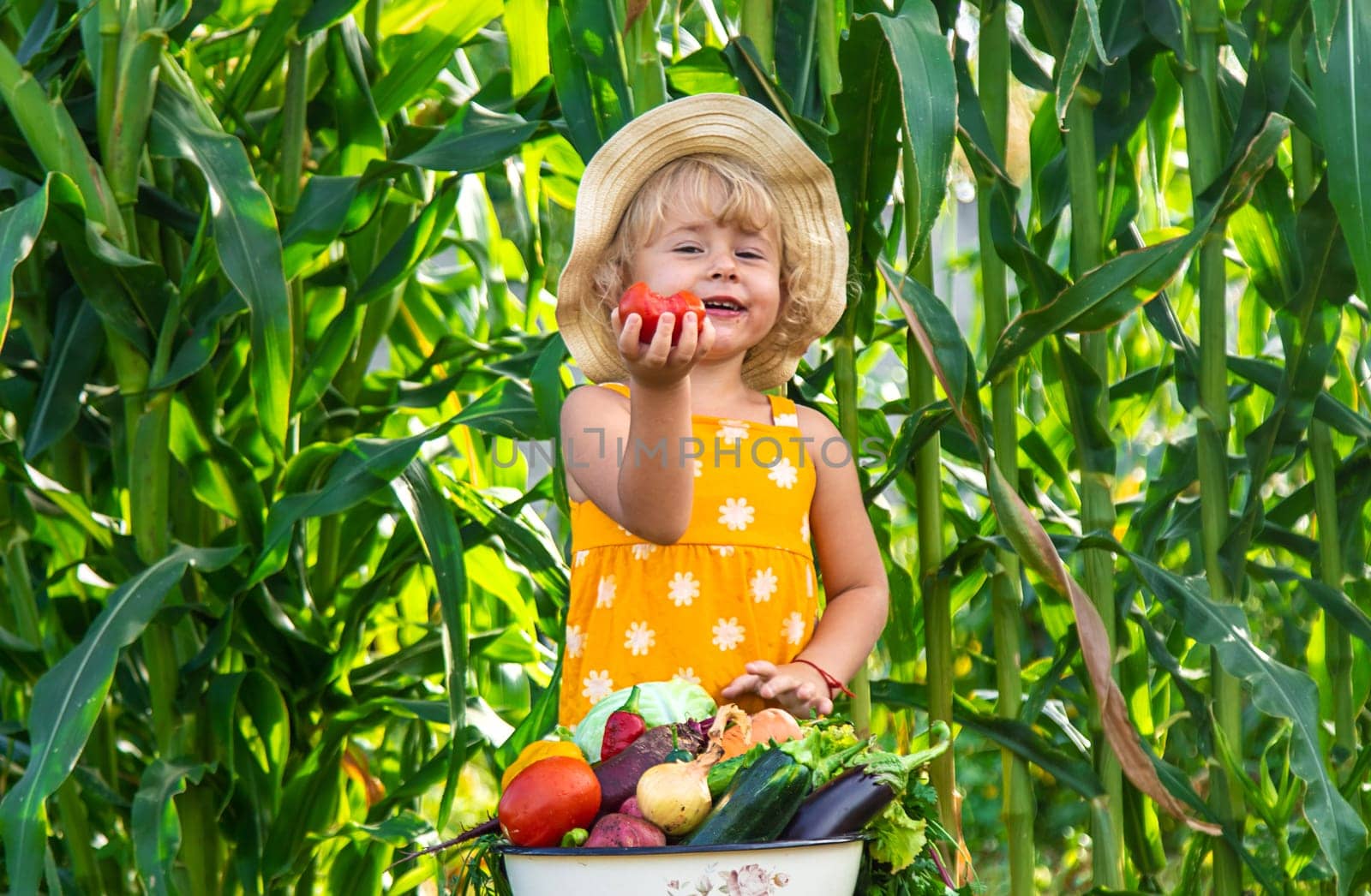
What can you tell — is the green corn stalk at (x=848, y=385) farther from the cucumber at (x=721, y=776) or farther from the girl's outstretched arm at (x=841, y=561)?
the cucumber at (x=721, y=776)

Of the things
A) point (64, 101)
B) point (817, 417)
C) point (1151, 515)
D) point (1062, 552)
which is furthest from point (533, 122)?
point (1151, 515)

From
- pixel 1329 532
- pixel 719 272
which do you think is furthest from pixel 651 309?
pixel 1329 532

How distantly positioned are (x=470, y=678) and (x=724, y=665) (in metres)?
0.77

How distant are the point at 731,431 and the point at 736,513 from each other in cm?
8

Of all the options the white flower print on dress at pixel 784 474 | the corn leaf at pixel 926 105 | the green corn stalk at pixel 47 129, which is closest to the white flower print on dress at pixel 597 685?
the white flower print on dress at pixel 784 474

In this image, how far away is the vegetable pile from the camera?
820mm

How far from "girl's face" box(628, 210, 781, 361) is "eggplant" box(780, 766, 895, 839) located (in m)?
0.49

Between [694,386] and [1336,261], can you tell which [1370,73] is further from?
[694,386]

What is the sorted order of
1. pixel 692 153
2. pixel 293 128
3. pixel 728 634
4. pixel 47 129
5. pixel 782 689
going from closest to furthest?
pixel 782 689
pixel 728 634
pixel 692 153
pixel 47 129
pixel 293 128

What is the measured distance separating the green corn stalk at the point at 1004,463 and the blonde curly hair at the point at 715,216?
9.5 inches

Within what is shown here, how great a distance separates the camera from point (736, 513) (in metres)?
1.20

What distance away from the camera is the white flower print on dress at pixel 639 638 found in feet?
3.81

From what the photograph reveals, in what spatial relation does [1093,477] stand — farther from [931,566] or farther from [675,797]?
[675,797]

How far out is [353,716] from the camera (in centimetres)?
169
